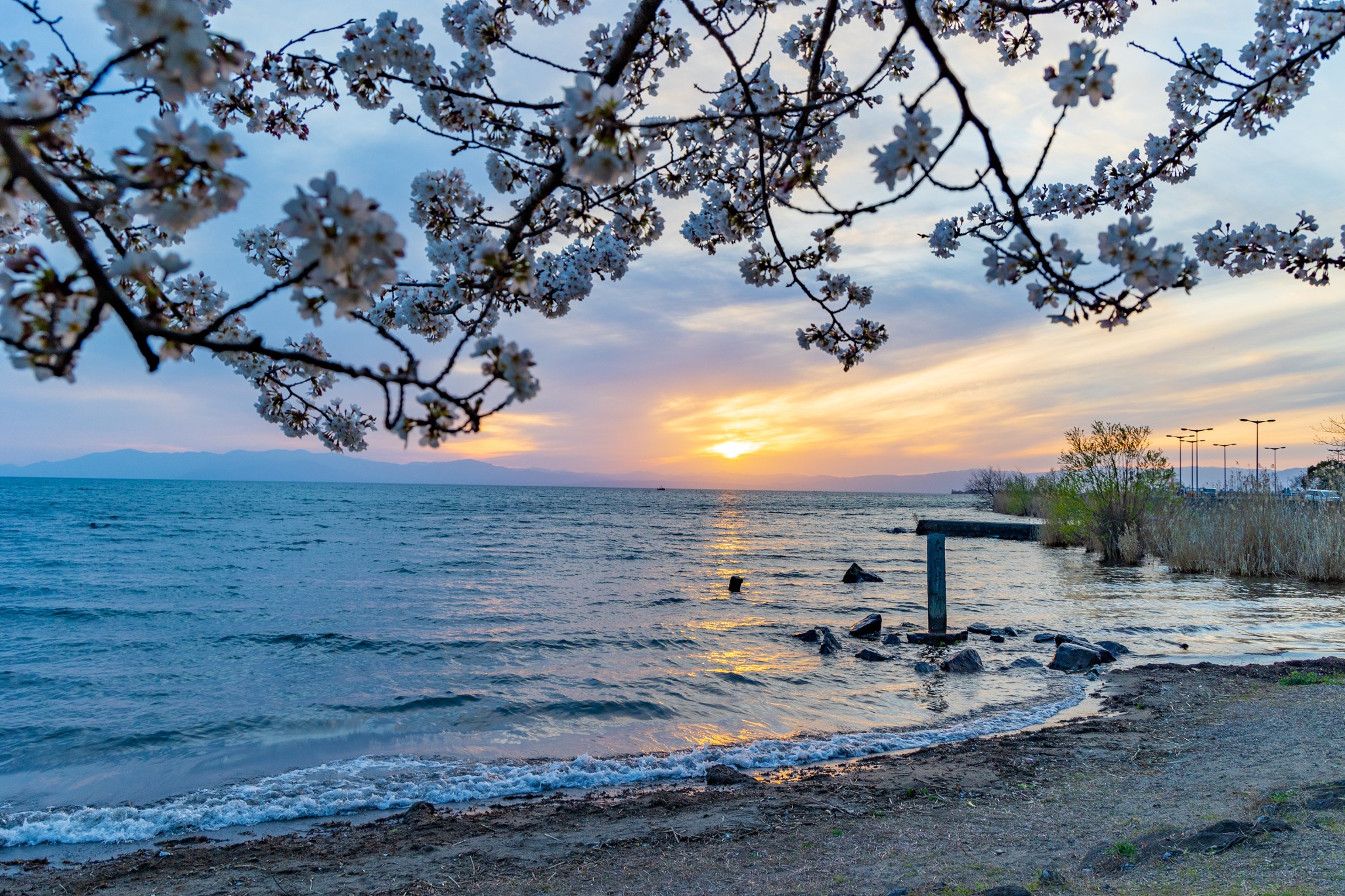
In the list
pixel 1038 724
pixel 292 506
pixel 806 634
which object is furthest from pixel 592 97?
pixel 292 506

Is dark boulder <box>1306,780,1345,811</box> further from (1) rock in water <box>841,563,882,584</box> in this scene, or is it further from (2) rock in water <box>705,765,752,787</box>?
(1) rock in water <box>841,563,882,584</box>

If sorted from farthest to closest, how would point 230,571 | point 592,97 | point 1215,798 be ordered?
point 230,571, point 1215,798, point 592,97

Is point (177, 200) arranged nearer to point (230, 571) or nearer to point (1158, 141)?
point (1158, 141)

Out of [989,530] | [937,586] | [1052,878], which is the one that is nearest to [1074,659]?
[937,586]

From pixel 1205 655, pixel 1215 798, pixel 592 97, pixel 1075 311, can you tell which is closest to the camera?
pixel 592 97

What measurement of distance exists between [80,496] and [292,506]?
34.4 meters

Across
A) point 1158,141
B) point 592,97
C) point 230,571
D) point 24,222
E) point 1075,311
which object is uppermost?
point 1158,141

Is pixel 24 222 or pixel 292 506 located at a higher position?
pixel 24 222

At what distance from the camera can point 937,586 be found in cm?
1458

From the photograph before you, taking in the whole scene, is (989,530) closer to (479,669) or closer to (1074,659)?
(1074,659)

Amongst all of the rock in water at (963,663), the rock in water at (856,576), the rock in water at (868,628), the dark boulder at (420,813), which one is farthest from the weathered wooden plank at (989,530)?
the dark boulder at (420,813)

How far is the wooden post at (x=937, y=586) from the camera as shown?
1445 cm

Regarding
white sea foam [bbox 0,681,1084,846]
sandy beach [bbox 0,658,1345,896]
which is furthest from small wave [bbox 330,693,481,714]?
sandy beach [bbox 0,658,1345,896]

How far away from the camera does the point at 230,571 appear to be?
25.3 metres
